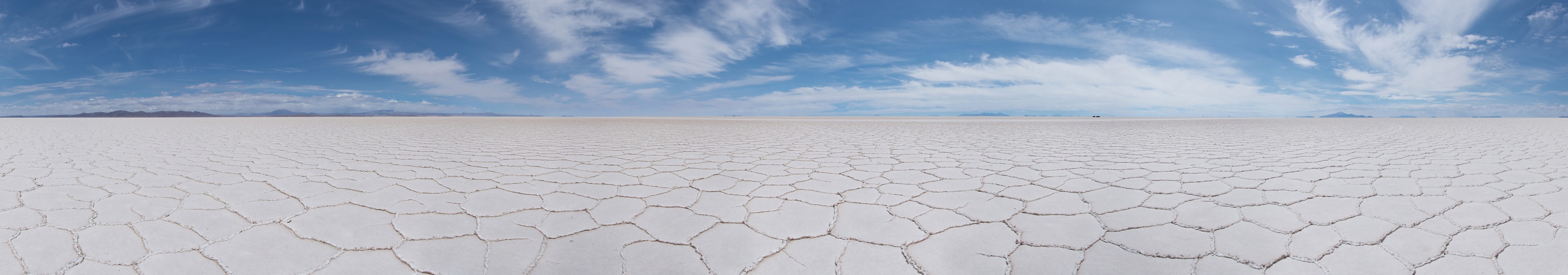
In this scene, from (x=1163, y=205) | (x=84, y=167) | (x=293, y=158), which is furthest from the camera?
(x=293, y=158)

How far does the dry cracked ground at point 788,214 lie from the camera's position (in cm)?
154

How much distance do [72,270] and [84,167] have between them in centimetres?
315

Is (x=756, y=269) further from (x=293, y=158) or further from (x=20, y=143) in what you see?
(x=20, y=143)

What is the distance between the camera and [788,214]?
6.98ft

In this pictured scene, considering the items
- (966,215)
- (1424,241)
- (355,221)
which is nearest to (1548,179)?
(1424,241)

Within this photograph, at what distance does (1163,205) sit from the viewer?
225cm

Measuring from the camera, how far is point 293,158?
4.17 m

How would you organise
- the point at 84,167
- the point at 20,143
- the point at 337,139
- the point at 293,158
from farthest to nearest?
the point at 337,139 → the point at 20,143 → the point at 293,158 → the point at 84,167

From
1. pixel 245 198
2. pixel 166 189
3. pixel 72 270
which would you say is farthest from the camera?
pixel 166 189

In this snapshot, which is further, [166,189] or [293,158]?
[293,158]

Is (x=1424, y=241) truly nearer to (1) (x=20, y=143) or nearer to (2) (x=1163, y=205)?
(2) (x=1163, y=205)

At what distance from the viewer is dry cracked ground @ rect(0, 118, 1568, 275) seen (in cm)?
154

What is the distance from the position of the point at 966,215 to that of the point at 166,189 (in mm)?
3348

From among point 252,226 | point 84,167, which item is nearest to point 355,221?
point 252,226
